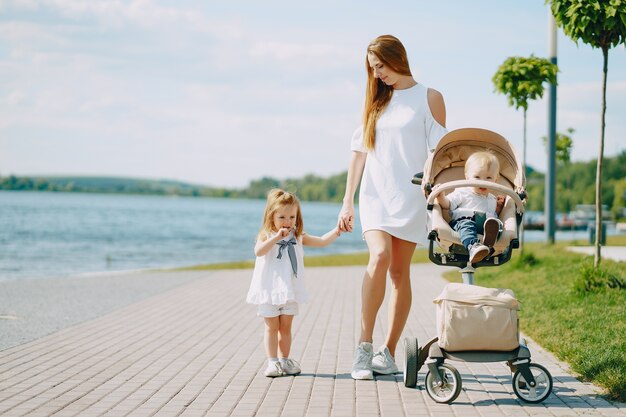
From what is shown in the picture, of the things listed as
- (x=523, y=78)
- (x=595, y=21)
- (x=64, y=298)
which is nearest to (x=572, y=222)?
(x=523, y=78)

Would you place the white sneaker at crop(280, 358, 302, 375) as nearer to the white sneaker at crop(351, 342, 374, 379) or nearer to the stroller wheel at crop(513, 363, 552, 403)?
the white sneaker at crop(351, 342, 374, 379)

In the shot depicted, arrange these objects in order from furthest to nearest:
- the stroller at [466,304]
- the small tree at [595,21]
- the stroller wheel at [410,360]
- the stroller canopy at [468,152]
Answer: the small tree at [595,21]
the stroller canopy at [468,152]
the stroller wheel at [410,360]
the stroller at [466,304]

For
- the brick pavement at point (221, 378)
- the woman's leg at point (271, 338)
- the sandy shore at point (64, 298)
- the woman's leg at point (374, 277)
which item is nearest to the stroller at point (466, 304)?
the brick pavement at point (221, 378)

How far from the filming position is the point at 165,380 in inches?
234

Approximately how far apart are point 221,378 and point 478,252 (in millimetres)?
2258

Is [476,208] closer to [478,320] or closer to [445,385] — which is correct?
[478,320]

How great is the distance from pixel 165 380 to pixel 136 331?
112 inches

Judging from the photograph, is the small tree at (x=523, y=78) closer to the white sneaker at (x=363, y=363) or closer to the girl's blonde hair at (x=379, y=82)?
the girl's blonde hair at (x=379, y=82)

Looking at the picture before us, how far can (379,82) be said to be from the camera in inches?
242

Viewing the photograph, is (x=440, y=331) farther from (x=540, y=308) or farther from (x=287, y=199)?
(x=540, y=308)

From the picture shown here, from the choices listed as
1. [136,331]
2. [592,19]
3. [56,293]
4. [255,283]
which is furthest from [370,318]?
[56,293]

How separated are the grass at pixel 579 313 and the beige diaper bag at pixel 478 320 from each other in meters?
0.94

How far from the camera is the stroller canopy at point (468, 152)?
5641 mm

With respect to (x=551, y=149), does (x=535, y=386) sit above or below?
below
